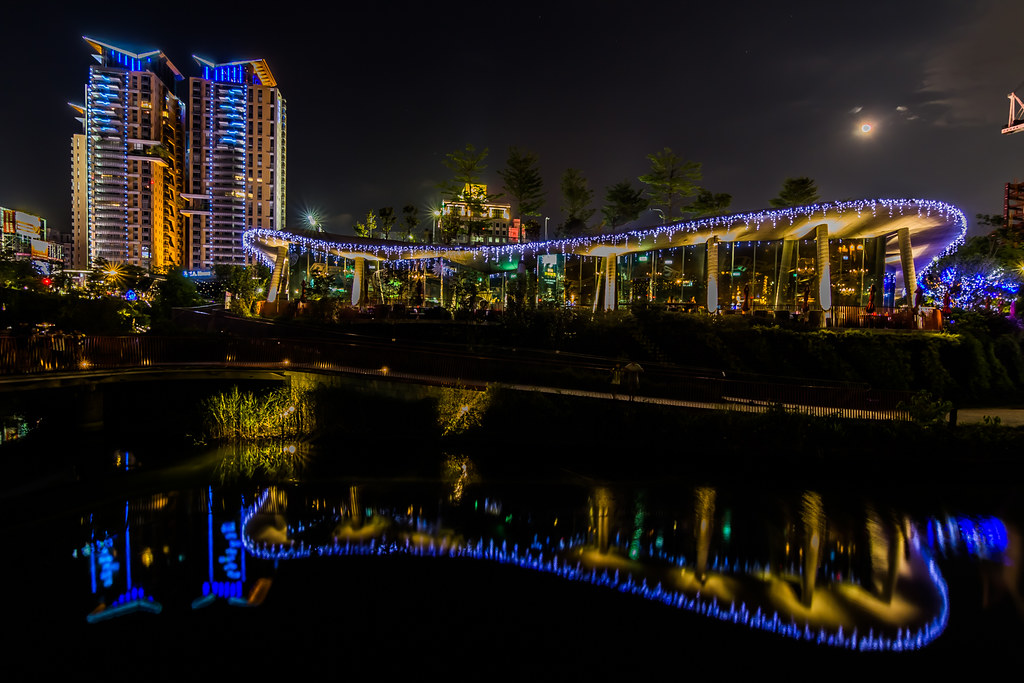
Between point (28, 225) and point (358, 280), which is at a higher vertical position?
point (28, 225)

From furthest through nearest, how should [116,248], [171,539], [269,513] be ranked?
[116,248] → [269,513] → [171,539]

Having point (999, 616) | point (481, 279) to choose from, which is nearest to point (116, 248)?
point (481, 279)

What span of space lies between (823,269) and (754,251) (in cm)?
458

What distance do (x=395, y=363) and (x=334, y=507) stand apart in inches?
199

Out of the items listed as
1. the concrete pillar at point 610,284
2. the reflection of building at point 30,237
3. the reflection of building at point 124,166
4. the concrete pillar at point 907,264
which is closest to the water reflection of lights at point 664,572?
the concrete pillar at point 907,264

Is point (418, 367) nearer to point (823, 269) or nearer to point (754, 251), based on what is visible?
point (823, 269)

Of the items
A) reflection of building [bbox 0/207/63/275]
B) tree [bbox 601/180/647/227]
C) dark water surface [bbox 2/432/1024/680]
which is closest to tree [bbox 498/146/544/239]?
tree [bbox 601/180/647/227]

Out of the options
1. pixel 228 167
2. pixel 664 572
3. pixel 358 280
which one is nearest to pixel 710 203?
pixel 358 280

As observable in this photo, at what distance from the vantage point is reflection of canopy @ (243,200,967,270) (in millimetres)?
19219

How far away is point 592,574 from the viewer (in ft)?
27.0

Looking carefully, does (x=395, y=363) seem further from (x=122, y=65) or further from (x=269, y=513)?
(x=122, y=65)

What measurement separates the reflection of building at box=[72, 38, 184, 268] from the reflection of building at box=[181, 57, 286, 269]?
882cm

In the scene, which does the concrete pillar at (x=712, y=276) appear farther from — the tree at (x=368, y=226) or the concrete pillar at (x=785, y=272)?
the tree at (x=368, y=226)

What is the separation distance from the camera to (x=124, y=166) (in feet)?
318
